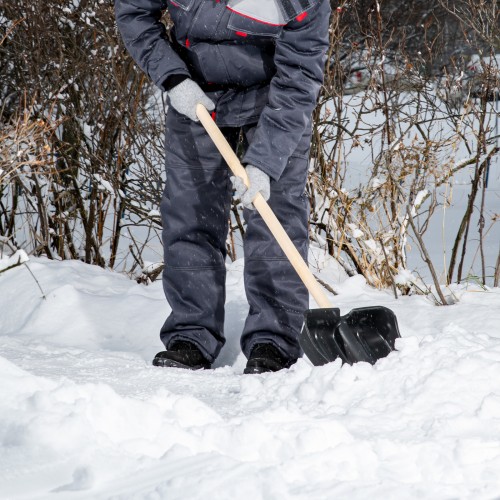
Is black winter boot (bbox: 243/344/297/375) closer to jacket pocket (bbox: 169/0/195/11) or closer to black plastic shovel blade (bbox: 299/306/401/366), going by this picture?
black plastic shovel blade (bbox: 299/306/401/366)

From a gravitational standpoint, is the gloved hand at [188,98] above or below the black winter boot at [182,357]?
above

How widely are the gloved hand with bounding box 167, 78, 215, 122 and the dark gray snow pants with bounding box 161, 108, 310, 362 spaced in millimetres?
154

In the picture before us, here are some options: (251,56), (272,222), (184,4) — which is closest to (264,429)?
(272,222)

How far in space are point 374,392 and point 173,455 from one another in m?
0.69

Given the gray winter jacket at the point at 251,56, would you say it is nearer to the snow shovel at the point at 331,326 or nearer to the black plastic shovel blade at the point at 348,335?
the snow shovel at the point at 331,326

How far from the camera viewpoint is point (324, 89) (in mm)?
4504

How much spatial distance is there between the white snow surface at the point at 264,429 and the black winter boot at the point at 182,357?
3.3 inches

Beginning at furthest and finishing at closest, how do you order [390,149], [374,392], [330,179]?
1. [330,179]
2. [390,149]
3. [374,392]

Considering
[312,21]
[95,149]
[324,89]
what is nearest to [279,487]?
[312,21]

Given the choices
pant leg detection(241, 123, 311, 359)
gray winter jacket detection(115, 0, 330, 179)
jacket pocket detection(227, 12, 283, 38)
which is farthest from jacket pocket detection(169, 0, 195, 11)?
pant leg detection(241, 123, 311, 359)

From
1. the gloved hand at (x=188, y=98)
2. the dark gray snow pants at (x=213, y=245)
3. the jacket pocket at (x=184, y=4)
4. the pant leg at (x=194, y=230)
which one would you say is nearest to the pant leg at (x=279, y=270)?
the dark gray snow pants at (x=213, y=245)

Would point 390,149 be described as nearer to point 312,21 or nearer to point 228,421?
point 312,21

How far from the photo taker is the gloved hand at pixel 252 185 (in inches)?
105

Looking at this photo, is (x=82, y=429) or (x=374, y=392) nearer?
(x=82, y=429)
